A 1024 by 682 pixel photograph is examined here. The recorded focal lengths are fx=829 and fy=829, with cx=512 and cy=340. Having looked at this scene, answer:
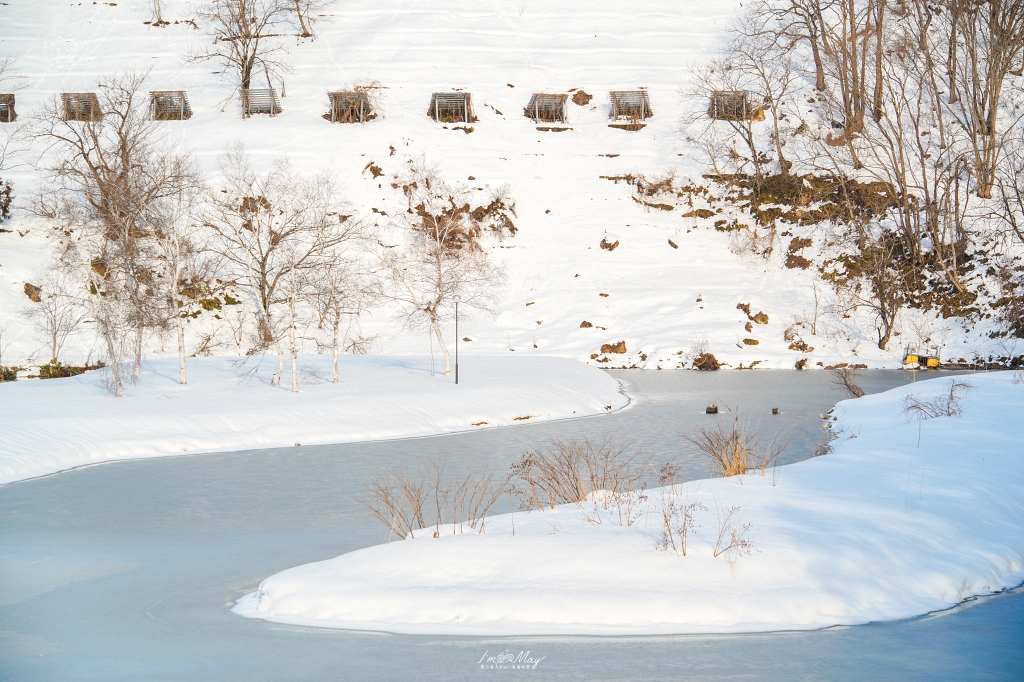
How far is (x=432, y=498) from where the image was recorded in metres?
15.9

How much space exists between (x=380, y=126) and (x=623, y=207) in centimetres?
1744

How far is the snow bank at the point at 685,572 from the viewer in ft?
31.7

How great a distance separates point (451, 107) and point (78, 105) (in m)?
25.1

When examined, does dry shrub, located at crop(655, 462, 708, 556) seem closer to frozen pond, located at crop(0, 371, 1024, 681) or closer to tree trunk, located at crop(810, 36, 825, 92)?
frozen pond, located at crop(0, 371, 1024, 681)

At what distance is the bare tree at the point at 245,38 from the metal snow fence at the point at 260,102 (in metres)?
0.67

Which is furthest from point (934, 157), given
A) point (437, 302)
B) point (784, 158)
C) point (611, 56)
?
point (437, 302)

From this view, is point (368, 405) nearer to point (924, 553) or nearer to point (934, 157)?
point (924, 553)

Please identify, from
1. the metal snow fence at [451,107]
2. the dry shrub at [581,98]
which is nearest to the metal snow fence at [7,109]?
the metal snow fence at [451,107]

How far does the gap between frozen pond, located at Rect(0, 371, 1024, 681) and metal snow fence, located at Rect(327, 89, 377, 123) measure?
40.8 m

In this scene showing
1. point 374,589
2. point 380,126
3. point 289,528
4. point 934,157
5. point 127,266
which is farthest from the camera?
point 380,126

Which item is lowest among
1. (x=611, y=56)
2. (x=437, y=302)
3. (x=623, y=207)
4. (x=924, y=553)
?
(x=924, y=553)

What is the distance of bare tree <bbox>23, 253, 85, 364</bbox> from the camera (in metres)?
36.8

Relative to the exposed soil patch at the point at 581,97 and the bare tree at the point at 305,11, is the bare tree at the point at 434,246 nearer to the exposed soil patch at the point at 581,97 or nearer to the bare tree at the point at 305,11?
the exposed soil patch at the point at 581,97

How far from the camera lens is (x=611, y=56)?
6575cm
